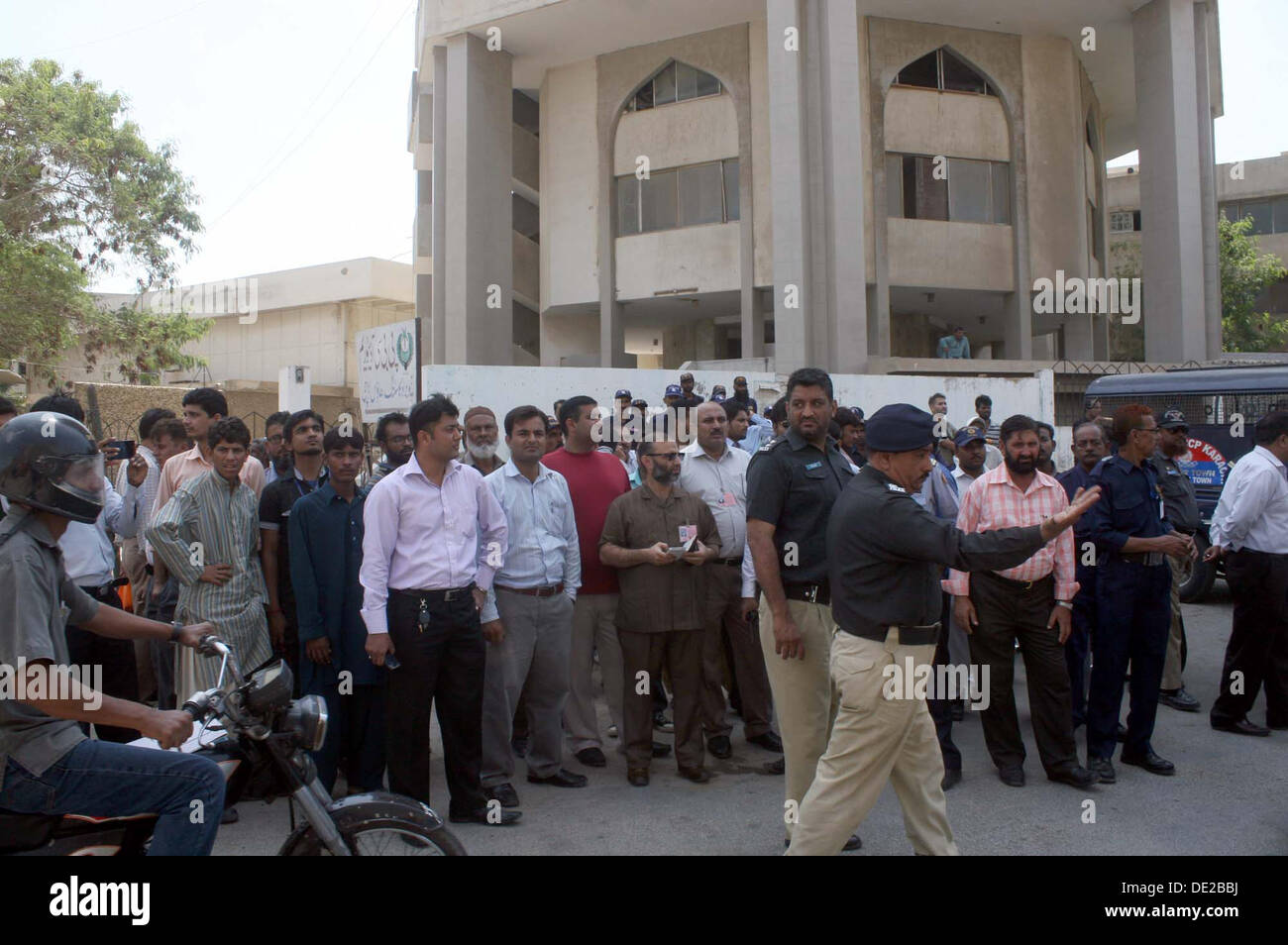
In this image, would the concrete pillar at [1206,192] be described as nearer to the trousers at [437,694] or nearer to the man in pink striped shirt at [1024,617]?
the man in pink striped shirt at [1024,617]

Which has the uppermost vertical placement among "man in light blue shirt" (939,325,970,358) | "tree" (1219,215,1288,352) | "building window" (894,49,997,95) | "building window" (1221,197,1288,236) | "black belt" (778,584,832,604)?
"building window" (1221,197,1288,236)

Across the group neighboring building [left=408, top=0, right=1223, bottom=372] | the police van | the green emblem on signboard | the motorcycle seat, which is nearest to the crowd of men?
the motorcycle seat

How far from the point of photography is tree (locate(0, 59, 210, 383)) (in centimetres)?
2066

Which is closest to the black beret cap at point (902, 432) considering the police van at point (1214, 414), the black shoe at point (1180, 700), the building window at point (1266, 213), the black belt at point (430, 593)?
the black belt at point (430, 593)

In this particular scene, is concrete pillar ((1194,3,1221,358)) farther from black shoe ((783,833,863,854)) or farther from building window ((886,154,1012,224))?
black shoe ((783,833,863,854))

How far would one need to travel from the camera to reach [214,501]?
17.5ft

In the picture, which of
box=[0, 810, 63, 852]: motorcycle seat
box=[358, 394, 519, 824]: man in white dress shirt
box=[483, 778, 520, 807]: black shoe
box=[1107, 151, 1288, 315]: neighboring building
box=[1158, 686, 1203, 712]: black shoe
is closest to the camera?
box=[0, 810, 63, 852]: motorcycle seat

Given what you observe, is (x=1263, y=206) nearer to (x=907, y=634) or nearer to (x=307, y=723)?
(x=907, y=634)

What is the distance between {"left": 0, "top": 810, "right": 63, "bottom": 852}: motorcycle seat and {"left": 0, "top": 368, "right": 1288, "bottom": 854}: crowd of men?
173 cm

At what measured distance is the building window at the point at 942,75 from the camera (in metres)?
26.1

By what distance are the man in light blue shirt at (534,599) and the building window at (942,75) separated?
24.1 metres

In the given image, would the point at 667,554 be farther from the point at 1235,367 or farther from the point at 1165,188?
the point at 1165,188

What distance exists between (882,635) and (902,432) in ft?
2.66

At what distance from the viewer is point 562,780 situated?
18.6ft
